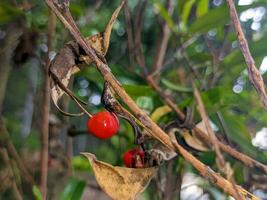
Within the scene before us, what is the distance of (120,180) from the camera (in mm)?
482

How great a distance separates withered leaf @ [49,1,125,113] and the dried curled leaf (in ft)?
0.26

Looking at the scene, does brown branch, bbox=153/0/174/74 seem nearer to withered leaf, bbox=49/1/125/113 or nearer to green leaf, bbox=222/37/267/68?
green leaf, bbox=222/37/267/68

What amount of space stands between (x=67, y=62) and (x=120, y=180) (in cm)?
13

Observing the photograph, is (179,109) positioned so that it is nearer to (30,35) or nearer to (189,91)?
(189,91)

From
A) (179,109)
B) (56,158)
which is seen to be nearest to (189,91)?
(179,109)

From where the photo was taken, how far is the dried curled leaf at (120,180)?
1.56ft

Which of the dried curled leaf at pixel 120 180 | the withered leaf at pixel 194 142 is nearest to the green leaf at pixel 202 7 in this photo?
the withered leaf at pixel 194 142

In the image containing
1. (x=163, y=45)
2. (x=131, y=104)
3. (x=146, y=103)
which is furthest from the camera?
(x=163, y=45)

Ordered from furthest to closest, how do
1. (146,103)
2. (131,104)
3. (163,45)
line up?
(163,45) < (146,103) < (131,104)

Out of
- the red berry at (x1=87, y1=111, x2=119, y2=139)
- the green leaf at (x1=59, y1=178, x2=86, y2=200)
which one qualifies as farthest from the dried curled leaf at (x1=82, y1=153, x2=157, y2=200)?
the green leaf at (x1=59, y1=178, x2=86, y2=200)

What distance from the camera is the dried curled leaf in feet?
1.56

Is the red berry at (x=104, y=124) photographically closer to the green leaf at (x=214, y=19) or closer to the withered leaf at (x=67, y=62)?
the withered leaf at (x=67, y=62)

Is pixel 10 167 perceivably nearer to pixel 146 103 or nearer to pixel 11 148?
pixel 11 148

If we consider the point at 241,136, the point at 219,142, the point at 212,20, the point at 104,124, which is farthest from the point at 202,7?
the point at 104,124
